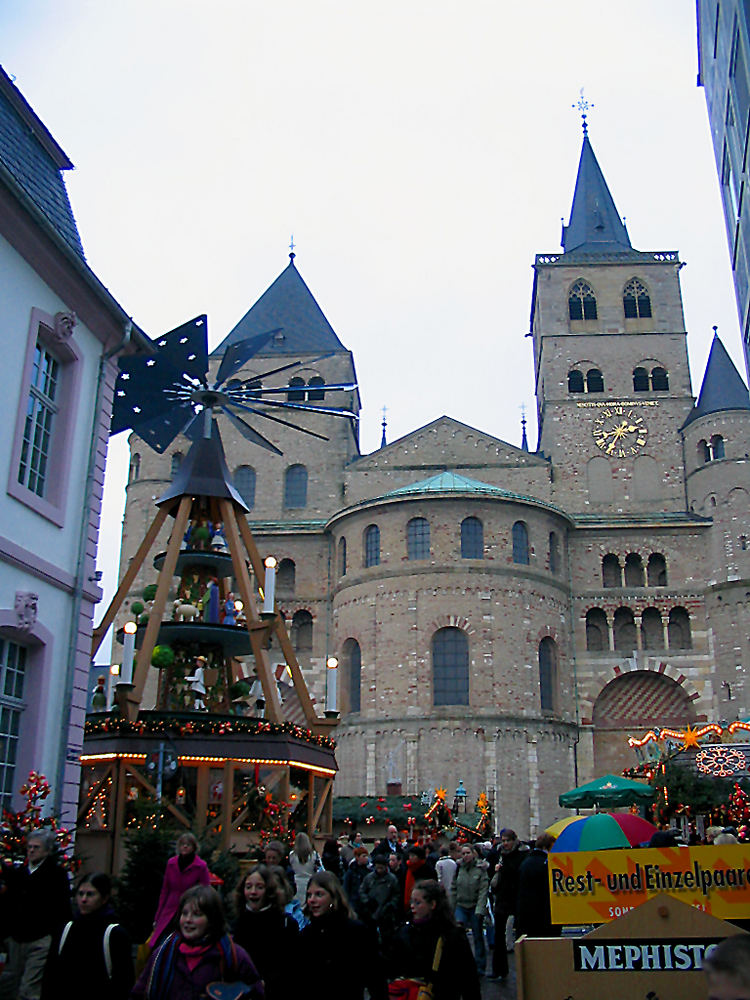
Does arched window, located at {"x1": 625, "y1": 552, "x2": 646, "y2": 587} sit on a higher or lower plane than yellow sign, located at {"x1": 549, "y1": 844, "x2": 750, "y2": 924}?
higher

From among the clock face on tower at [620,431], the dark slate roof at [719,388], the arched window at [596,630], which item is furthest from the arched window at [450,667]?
the dark slate roof at [719,388]

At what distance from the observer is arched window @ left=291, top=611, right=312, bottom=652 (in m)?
40.7

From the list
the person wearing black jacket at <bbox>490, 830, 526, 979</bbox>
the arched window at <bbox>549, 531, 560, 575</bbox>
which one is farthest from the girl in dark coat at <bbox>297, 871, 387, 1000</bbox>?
the arched window at <bbox>549, 531, 560, 575</bbox>

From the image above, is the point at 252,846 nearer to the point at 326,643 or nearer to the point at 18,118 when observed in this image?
the point at 18,118

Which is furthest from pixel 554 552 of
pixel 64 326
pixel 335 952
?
pixel 335 952

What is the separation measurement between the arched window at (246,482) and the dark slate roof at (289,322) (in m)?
6.72

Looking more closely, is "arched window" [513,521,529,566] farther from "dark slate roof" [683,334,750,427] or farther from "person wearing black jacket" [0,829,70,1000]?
"person wearing black jacket" [0,829,70,1000]

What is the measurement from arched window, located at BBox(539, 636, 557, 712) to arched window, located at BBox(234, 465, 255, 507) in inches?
595

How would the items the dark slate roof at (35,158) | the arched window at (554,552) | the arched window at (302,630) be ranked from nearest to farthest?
the dark slate roof at (35,158), the arched window at (554,552), the arched window at (302,630)

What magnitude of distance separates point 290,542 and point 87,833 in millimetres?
26339

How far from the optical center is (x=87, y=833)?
1576 centimetres

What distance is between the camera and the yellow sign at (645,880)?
5863mm

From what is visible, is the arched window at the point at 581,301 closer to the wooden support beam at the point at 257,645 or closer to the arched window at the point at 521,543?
the arched window at the point at 521,543

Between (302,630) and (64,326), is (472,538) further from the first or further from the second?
(64,326)
